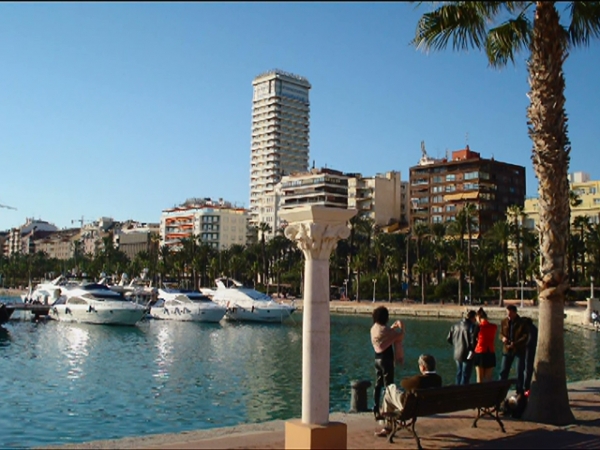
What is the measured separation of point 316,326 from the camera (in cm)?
875

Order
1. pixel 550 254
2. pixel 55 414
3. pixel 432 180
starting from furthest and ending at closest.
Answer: pixel 432 180 < pixel 55 414 < pixel 550 254

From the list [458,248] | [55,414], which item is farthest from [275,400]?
[458,248]

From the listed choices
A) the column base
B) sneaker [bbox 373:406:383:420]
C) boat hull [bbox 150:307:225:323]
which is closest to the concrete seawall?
boat hull [bbox 150:307:225:323]

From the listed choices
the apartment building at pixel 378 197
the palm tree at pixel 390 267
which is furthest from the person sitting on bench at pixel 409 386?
the apartment building at pixel 378 197

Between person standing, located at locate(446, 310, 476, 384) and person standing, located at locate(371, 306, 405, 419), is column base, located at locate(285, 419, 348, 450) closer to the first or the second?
person standing, located at locate(371, 306, 405, 419)

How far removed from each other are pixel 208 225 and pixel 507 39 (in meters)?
146

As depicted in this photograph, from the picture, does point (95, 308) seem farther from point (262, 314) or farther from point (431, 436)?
point (431, 436)

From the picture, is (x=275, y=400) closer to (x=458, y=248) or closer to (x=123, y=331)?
(x=123, y=331)

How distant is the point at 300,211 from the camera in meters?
9.12

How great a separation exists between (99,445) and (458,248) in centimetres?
8199

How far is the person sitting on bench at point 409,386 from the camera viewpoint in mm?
9742

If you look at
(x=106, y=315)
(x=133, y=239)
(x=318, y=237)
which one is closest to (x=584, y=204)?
(x=106, y=315)

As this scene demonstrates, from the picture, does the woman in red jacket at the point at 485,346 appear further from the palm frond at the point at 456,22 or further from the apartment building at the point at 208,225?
the apartment building at the point at 208,225

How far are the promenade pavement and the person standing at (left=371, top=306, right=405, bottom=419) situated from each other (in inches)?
30.6
